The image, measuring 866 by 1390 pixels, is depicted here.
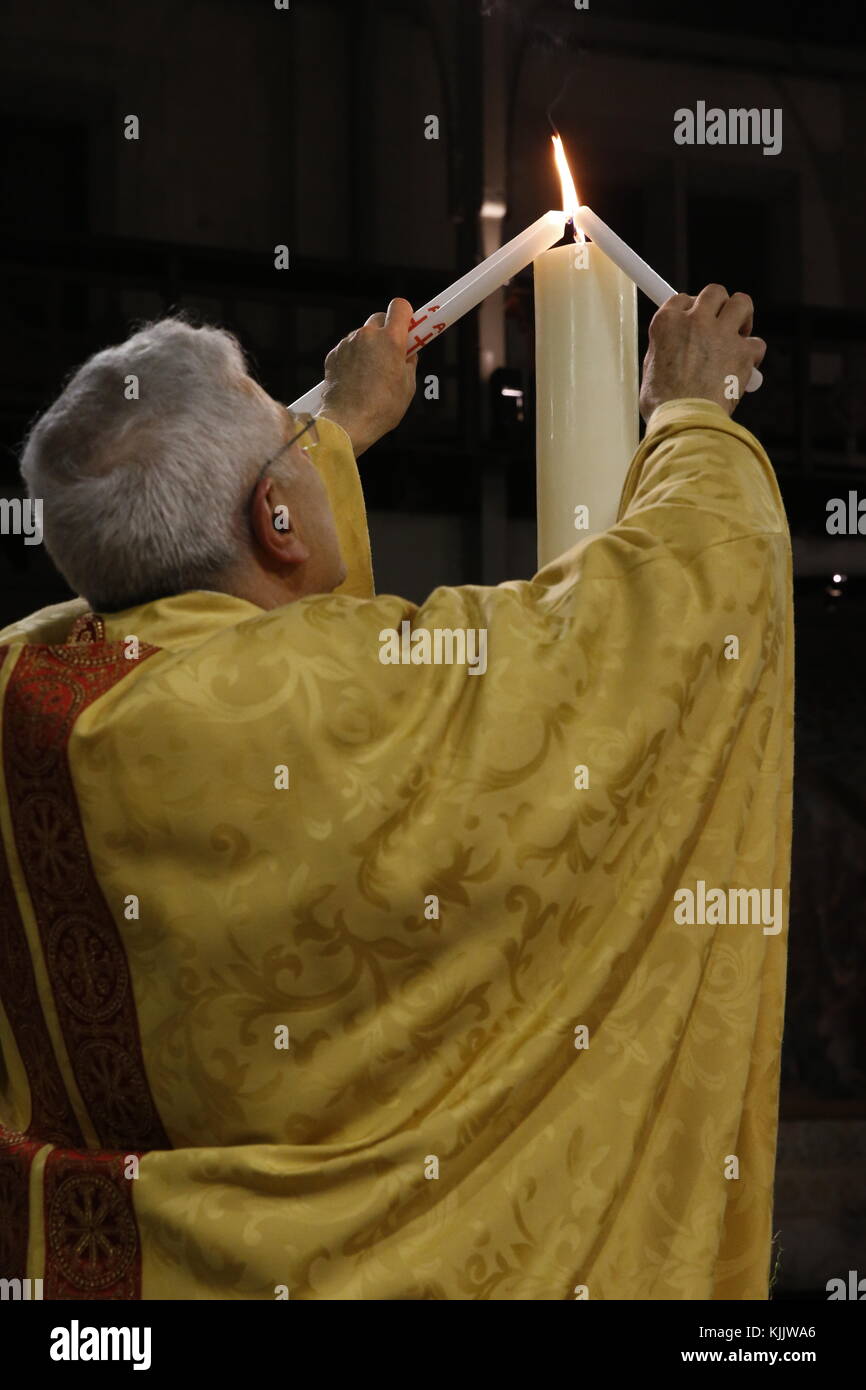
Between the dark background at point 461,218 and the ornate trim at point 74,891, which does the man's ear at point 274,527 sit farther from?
the dark background at point 461,218

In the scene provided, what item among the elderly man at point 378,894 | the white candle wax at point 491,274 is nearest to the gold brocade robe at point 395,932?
the elderly man at point 378,894

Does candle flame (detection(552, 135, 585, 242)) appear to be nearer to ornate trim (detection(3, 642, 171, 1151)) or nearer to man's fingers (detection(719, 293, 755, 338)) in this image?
man's fingers (detection(719, 293, 755, 338))

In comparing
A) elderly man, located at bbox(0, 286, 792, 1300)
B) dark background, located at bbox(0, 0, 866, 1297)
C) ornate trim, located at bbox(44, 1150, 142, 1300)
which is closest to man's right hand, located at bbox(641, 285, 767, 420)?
elderly man, located at bbox(0, 286, 792, 1300)

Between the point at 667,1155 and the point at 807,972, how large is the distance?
4.55 metres

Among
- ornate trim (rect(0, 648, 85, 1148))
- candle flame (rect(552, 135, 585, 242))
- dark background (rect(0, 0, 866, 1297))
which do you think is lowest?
ornate trim (rect(0, 648, 85, 1148))

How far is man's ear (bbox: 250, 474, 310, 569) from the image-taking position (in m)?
1.19

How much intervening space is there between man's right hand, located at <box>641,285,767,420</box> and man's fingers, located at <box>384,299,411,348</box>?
29 centimetres

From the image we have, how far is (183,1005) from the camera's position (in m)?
1.12

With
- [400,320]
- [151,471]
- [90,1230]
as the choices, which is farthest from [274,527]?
[90,1230]

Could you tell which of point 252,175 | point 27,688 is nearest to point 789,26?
point 252,175

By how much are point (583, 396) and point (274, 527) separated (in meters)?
0.31

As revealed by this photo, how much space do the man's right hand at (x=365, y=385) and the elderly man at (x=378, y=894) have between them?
0.39m

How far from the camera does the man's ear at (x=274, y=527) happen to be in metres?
1.19

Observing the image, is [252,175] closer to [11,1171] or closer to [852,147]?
[852,147]
